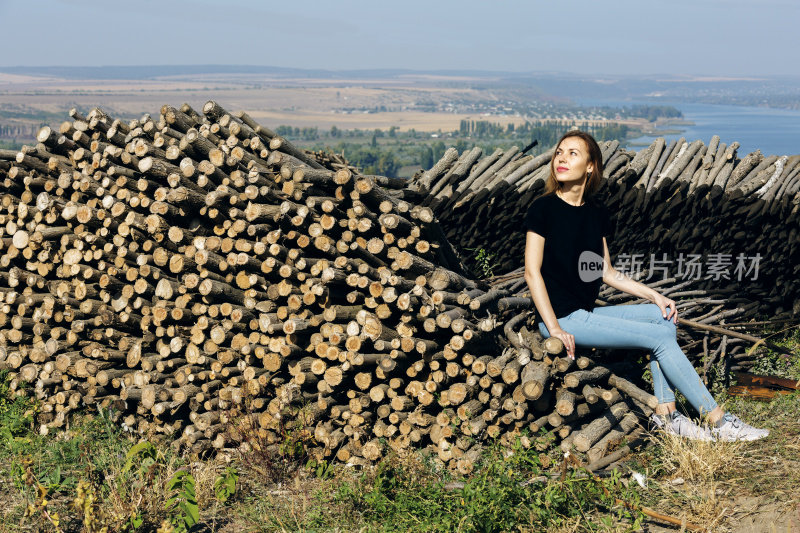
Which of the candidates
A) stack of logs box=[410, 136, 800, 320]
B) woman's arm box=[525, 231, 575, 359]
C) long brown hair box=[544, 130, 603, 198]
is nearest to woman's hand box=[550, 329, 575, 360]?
woman's arm box=[525, 231, 575, 359]

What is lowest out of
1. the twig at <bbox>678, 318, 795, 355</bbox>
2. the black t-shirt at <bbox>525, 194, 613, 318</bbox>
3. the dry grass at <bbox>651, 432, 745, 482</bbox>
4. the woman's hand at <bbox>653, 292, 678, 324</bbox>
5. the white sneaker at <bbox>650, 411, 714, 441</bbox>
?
the dry grass at <bbox>651, 432, 745, 482</bbox>

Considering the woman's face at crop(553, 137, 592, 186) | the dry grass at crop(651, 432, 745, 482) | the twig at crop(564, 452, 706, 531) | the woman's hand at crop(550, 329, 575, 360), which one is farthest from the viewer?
the woman's face at crop(553, 137, 592, 186)

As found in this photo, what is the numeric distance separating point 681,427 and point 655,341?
0.60m

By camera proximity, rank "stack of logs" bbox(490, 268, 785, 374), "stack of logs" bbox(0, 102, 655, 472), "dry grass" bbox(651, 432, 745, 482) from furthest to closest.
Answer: "stack of logs" bbox(490, 268, 785, 374), "stack of logs" bbox(0, 102, 655, 472), "dry grass" bbox(651, 432, 745, 482)

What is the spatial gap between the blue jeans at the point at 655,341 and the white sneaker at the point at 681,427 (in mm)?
105

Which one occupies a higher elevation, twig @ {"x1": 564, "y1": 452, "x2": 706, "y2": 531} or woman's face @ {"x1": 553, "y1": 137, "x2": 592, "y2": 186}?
woman's face @ {"x1": 553, "y1": 137, "x2": 592, "y2": 186}

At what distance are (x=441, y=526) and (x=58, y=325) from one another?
13.1ft

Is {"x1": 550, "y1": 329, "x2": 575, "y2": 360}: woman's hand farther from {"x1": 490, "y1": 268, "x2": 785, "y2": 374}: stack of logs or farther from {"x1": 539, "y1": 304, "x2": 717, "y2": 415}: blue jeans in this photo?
{"x1": 490, "y1": 268, "x2": 785, "y2": 374}: stack of logs

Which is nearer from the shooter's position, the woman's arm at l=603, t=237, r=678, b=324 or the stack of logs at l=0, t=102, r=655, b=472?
the woman's arm at l=603, t=237, r=678, b=324

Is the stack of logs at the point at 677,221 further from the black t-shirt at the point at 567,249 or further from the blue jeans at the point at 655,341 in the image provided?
the blue jeans at the point at 655,341

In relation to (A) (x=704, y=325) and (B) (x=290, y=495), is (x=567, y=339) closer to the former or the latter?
(B) (x=290, y=495)

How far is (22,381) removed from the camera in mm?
5691

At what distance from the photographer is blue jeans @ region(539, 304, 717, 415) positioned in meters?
4.10

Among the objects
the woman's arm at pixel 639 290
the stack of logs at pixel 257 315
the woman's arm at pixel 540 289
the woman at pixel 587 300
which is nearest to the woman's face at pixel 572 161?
the woman at pixel 587 300
